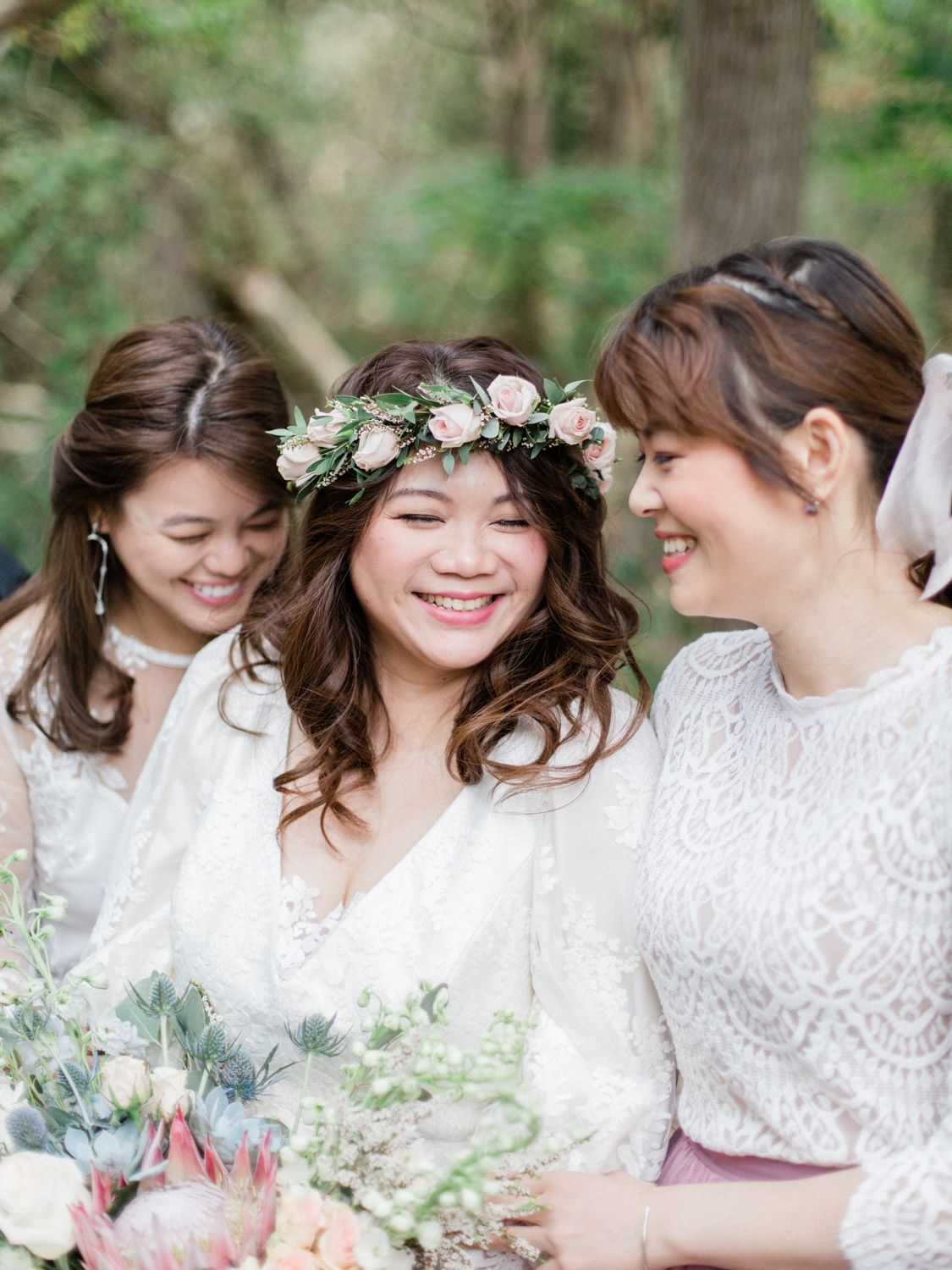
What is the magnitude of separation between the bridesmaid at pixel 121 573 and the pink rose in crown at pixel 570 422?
95 centimetres

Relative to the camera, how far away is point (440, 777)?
2.42m

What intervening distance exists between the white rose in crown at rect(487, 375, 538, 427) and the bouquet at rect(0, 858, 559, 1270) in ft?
3.57

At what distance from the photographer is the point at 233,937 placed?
226 cm

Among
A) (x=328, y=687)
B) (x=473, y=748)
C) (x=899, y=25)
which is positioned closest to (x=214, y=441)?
(x=328, y=687)

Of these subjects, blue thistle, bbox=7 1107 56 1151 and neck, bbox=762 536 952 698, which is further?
neck, bbox=762 536 952 698

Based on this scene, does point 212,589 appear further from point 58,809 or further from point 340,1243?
point 340,1243

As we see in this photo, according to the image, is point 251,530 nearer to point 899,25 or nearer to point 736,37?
point 736,37

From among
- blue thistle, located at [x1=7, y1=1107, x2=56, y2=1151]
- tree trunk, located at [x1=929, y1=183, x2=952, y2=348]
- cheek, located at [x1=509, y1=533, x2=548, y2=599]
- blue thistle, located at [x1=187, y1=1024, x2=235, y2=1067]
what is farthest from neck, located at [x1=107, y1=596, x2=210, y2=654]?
tree trunk, located at [x1=929, y1=183, x2=952, y2=348]

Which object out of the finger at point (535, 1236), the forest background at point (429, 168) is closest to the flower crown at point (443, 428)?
the forest background at point (429, 168)

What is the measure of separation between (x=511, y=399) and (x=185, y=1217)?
4.85 feet

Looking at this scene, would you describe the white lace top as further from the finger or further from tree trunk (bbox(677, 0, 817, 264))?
tree trunk (bbox(677, 0, 817, 264))

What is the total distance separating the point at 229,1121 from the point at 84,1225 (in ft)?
0.80

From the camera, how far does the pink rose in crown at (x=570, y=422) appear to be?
2.21 meters

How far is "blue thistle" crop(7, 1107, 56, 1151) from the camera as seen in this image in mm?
1549
